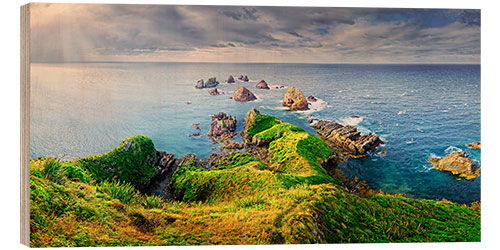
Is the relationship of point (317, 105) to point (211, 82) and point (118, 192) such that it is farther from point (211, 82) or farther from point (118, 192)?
point (118, 192)

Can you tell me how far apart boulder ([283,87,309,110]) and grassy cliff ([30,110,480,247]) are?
0.51 metres

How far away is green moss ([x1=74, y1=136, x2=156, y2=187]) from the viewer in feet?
20.2

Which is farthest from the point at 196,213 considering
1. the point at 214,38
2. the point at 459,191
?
the point at 459,191

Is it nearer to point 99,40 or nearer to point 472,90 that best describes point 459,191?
point 472,90

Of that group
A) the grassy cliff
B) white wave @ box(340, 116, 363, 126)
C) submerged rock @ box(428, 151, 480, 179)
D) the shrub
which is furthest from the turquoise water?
the shrub

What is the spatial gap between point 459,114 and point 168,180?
6427 millimetres

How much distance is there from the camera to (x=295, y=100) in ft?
22.5

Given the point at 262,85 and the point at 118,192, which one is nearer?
the point at 118,192

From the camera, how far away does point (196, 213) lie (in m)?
5.61

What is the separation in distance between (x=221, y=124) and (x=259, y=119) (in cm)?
90

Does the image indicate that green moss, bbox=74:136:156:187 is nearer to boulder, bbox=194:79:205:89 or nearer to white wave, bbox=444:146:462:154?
boulder, bbox=194:79:205:89

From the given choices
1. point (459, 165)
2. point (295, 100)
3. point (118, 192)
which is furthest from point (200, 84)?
point (459, 165)

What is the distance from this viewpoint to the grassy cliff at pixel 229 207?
16.7ft

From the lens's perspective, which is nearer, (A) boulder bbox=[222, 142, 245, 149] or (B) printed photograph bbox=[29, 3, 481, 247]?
(B) printed photograph bbox=[29, 3, 481, 247]
